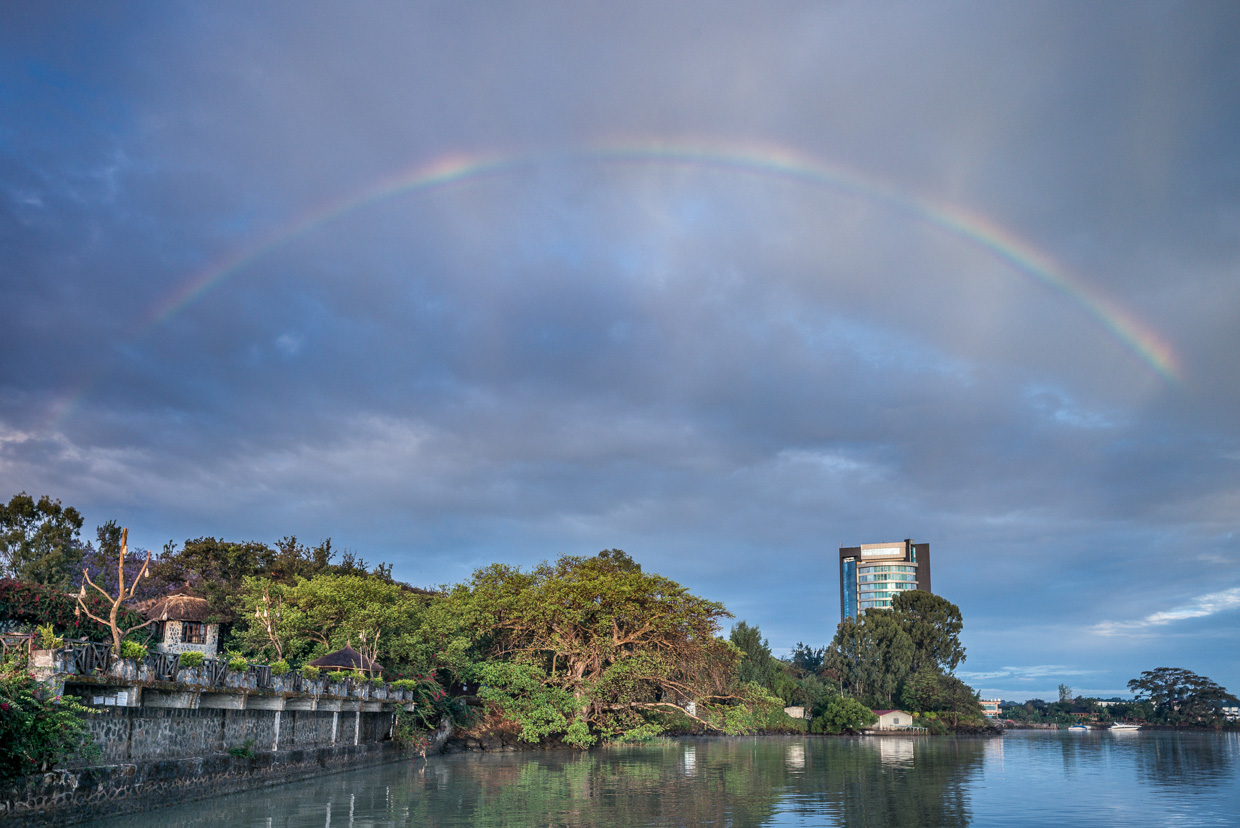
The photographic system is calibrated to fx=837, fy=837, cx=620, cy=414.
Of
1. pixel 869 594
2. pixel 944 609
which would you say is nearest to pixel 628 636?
pixel 944 609

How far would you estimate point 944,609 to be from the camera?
118 metres

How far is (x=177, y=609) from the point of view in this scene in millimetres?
41906

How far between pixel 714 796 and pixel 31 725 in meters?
21.2

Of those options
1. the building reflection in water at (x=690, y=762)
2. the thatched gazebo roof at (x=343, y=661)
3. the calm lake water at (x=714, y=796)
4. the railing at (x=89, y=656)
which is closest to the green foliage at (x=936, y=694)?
the building reflection in water at (x=690, y=762)

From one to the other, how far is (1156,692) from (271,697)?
6959 inches

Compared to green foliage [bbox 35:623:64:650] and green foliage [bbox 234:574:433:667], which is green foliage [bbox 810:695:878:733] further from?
green foliage [bbox 35:623:64:650]

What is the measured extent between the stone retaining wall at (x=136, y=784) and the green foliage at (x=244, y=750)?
0.15 metres

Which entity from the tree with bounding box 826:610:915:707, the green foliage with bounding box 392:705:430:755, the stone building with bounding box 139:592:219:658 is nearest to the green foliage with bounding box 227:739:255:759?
the green foliage with bounding box 392:705:430:755

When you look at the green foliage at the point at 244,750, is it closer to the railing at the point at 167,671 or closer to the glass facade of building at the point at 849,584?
the railing at the point at 167,671

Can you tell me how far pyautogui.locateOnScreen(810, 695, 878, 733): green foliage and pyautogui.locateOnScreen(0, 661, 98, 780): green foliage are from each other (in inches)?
3651

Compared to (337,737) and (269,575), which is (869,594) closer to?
(269,575)

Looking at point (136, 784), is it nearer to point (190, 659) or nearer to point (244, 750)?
point (190, 659)

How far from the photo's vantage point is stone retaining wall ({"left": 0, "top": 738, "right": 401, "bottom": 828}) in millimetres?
16828

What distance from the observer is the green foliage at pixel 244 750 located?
26133 millimetres
